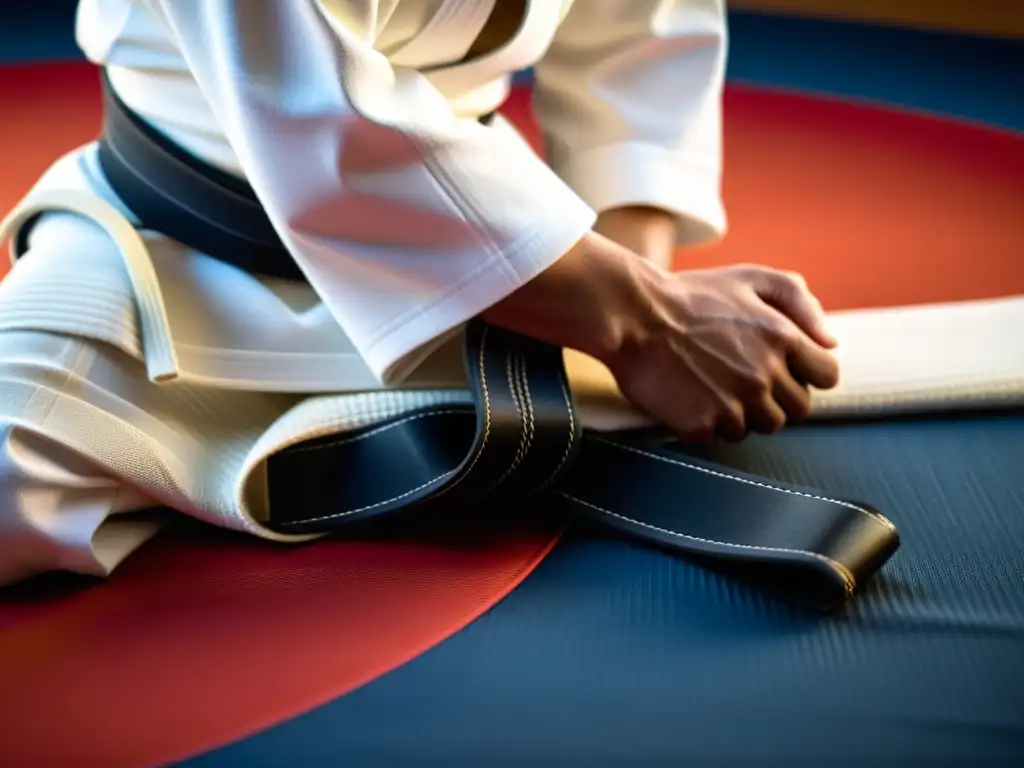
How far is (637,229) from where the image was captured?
1.06 meters

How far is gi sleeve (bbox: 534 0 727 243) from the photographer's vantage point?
1068mm

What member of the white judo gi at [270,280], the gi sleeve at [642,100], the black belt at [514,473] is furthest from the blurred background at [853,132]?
the black belt at [514,473]

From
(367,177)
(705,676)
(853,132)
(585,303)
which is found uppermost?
(367,177)

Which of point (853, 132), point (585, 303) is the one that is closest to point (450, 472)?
point (585, 303)

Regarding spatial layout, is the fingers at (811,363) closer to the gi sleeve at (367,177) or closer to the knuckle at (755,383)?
the knuckle at (755,383)

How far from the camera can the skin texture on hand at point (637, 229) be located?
3.46 feet

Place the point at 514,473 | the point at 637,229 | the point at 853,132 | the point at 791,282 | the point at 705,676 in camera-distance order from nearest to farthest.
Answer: the point at 705,676, the point at 514,473, the point at 791,282, the point at 637,229, the point at 853,132

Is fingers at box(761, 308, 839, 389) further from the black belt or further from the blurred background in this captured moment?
the blurred background

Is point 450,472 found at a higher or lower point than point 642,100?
lower

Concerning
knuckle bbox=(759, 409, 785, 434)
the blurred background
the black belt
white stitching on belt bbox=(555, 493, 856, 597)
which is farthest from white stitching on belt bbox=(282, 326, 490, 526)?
the blurred background

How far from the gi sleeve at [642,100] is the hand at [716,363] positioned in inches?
7.0

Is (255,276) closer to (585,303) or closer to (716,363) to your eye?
(585,303)

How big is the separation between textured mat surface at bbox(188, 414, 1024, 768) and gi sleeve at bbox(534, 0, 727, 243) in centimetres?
37

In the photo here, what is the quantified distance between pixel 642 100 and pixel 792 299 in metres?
0.28
